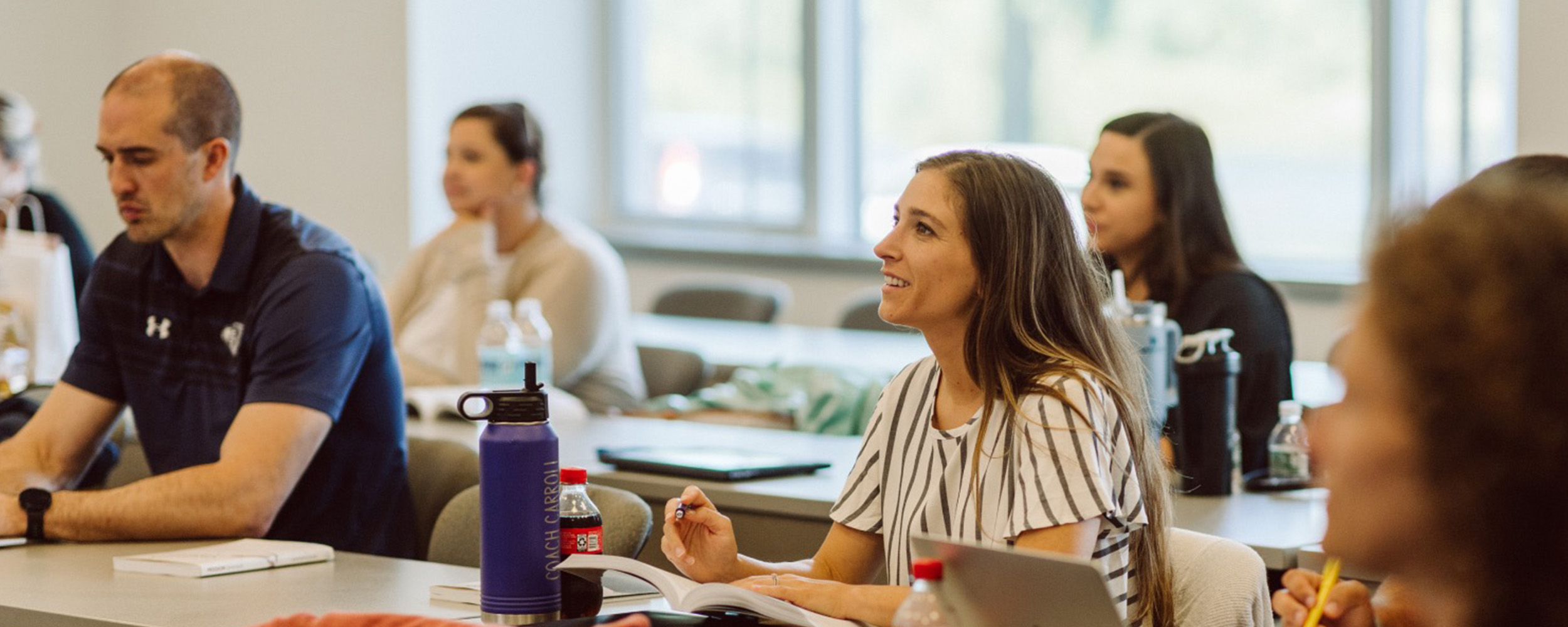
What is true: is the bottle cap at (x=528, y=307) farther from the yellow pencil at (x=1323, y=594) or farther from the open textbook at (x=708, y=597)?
the yellow pencil at (x=1323, y=594)

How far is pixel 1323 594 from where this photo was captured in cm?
150

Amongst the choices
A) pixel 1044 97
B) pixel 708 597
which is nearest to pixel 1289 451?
pixel 708 597

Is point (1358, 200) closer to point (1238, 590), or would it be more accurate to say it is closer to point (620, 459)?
point (620, 459)

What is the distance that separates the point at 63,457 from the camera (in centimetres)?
283

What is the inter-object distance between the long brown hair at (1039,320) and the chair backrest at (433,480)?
1.11 m

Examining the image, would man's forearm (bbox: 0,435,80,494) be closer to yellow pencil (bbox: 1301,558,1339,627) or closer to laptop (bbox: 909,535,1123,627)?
laptop (bbox: 909,535,1123,627)

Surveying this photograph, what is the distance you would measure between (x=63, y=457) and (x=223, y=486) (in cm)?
52

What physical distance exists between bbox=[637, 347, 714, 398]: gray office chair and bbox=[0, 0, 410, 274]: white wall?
2783 mm

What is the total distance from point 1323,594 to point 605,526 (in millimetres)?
1089

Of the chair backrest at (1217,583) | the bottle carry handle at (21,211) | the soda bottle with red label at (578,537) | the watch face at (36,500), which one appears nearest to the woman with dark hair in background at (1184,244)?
the chair backrest at (1217,583)

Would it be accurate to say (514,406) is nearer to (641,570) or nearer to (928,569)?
(641,570)

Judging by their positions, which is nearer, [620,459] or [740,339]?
[620,459]

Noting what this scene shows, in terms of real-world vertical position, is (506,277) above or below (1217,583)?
above

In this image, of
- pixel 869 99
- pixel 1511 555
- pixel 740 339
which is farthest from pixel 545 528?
pixel 869 99
